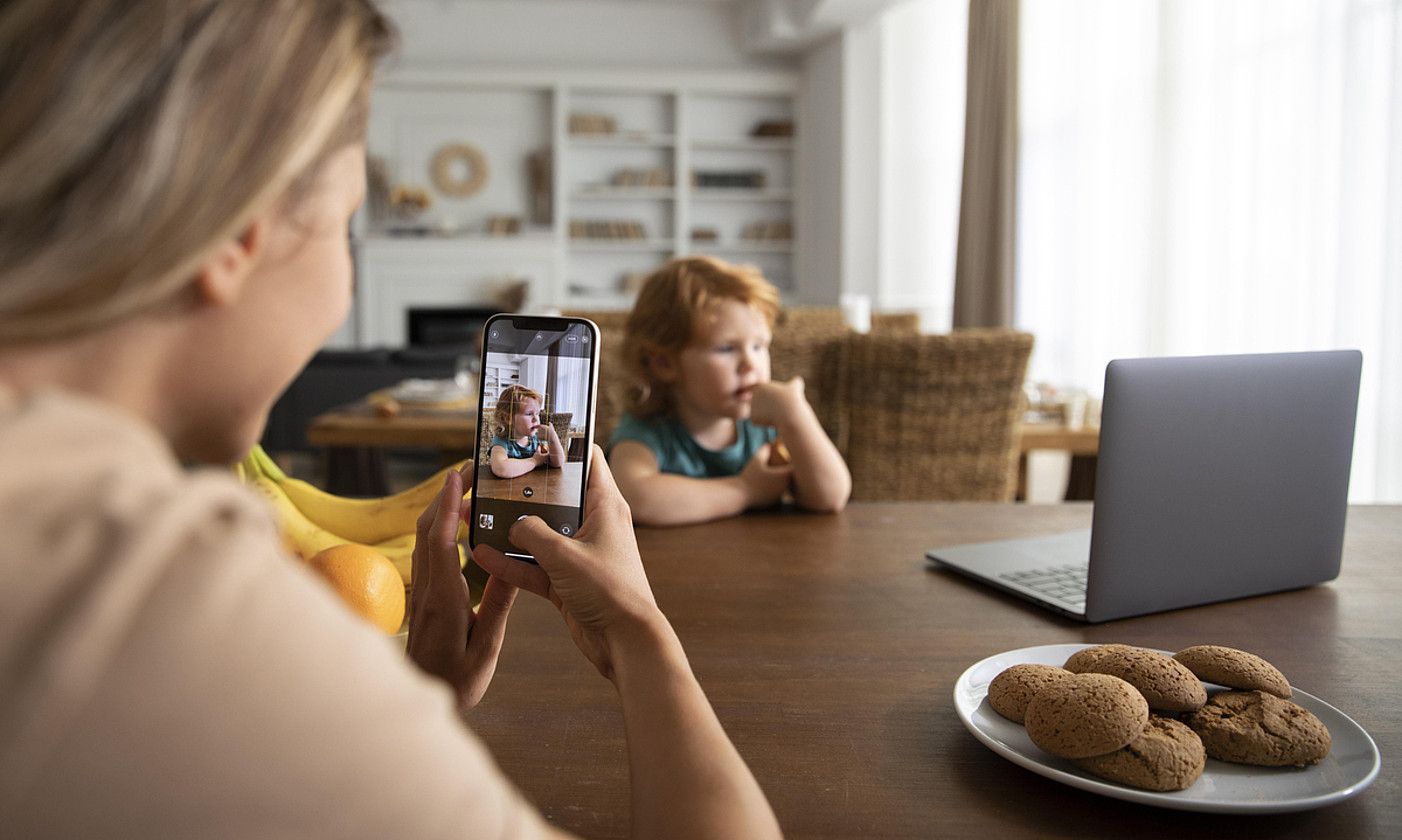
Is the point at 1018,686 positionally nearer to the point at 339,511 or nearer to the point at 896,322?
the point at 339,511

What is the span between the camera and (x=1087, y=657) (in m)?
0.67

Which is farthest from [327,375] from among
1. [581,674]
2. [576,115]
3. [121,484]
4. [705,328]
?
[121,484]

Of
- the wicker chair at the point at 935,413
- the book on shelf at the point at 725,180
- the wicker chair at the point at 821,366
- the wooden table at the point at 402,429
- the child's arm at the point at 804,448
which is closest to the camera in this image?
the child's arm at the point at 804,448

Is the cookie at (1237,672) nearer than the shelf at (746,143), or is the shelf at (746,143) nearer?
the cookie at (1237,672)

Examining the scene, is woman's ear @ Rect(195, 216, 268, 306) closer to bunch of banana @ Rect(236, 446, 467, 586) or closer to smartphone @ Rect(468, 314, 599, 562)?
smartphone @ Rect(468, 314, 599, 562)

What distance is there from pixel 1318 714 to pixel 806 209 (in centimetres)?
713

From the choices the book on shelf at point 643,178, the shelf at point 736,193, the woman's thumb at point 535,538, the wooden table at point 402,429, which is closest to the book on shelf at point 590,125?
the book on shelf at point 643,178

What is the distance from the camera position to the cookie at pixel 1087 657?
659 millimetres

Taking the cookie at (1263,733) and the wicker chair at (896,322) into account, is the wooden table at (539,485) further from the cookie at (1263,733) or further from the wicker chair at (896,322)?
the wicker chair at (896,322)

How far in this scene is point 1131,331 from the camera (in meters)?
4.37

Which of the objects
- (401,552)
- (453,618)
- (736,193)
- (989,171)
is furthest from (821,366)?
(736,193)

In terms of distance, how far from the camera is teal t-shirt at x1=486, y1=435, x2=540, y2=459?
0.74 meters

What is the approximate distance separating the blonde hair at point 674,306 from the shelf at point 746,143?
6036 millimetres

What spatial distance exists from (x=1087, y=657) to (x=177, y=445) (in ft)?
1.78
